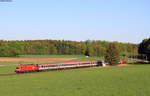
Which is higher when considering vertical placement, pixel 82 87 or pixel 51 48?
pixel 51 48

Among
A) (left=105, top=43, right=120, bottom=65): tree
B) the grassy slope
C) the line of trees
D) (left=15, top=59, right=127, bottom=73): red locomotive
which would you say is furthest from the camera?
the line of trees

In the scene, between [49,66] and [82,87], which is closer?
[82,87]

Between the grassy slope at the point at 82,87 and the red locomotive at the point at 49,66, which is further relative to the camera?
the red locomotive at the point at 49,66

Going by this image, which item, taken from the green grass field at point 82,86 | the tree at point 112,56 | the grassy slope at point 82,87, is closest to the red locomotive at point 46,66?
the tree at point 112,56

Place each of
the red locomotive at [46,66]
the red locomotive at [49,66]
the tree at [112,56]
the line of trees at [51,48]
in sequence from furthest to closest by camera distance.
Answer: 1. the line of trees at [51,48]
2. the tree at [112,56]
3. the red locomotive at [49,66]
4. the red locomotive at [46,66]

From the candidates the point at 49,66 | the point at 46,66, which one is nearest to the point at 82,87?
the point at 46,66

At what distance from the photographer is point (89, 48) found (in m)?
135

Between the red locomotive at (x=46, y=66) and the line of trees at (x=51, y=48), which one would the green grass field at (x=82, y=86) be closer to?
the red locomotive at (x=46, y=66)

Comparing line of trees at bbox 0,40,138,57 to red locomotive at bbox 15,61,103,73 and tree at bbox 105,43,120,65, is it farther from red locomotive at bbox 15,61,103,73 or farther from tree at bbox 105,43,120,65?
red locomotive at bbox 15,61,103,73

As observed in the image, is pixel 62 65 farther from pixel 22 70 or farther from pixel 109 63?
pixel 109 63

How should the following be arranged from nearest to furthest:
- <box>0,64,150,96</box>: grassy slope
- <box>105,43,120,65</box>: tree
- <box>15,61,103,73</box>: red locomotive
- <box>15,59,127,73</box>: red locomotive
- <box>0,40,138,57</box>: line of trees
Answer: <box>0,64,150,96</box>: grassy slope < <box>15,61,103,73</box>: red locomotive < <box>15,59,127,73</box>: red locomotive < <box>105,43,120,65</box>: tree < <box>0,40,138,57</box>: line of trees

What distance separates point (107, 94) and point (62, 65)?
4535cm

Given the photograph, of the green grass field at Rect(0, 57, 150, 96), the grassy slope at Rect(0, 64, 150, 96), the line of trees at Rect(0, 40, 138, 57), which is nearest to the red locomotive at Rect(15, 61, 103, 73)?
the green grass field at Rect(0, 57, 150, 96)

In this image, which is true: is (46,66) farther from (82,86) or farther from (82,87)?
(82,87)
